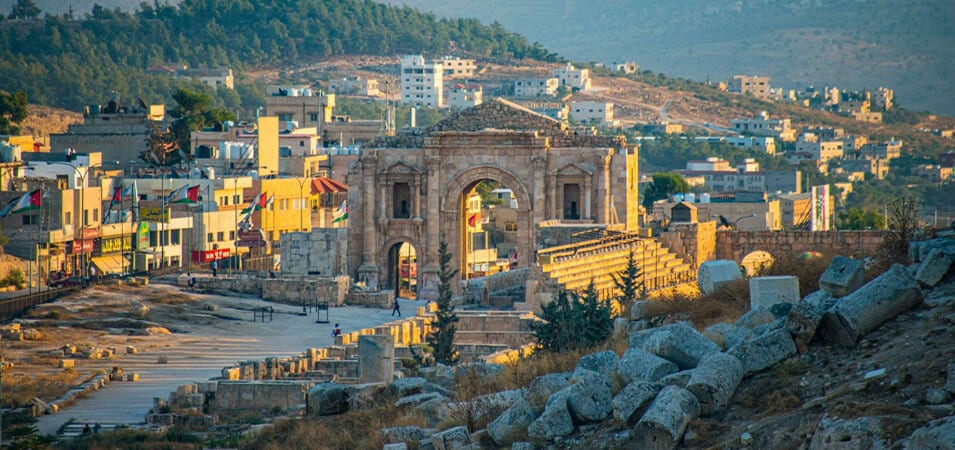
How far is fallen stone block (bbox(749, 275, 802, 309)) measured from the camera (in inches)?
922

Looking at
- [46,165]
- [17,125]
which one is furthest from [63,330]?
[17,125]

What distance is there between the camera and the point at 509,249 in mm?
82625

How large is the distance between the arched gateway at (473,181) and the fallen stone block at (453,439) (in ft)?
144

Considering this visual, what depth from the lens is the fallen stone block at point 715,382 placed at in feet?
60.0

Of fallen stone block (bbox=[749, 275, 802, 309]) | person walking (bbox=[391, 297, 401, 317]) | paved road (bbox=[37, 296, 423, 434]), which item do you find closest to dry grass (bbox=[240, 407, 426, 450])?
fallen stone block (bbox=[749, 275, 802, 309])

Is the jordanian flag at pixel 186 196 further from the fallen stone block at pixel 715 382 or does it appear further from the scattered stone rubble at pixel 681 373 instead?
the fallen stone block at pixel 715 382

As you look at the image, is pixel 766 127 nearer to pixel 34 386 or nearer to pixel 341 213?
pixel 341 213

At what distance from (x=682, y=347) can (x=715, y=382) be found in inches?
67.1

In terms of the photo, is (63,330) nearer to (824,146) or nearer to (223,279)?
(223,279)

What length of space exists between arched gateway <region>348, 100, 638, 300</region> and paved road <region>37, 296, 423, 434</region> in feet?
26.1

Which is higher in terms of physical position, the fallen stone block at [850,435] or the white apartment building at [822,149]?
the white apartment building at [822,149]

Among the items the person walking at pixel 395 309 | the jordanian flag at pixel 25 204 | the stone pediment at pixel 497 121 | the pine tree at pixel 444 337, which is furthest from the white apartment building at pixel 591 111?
the pine tree at pixel 444 337

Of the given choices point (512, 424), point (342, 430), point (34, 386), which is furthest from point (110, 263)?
point (512, 424)

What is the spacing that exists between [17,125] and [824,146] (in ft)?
264
